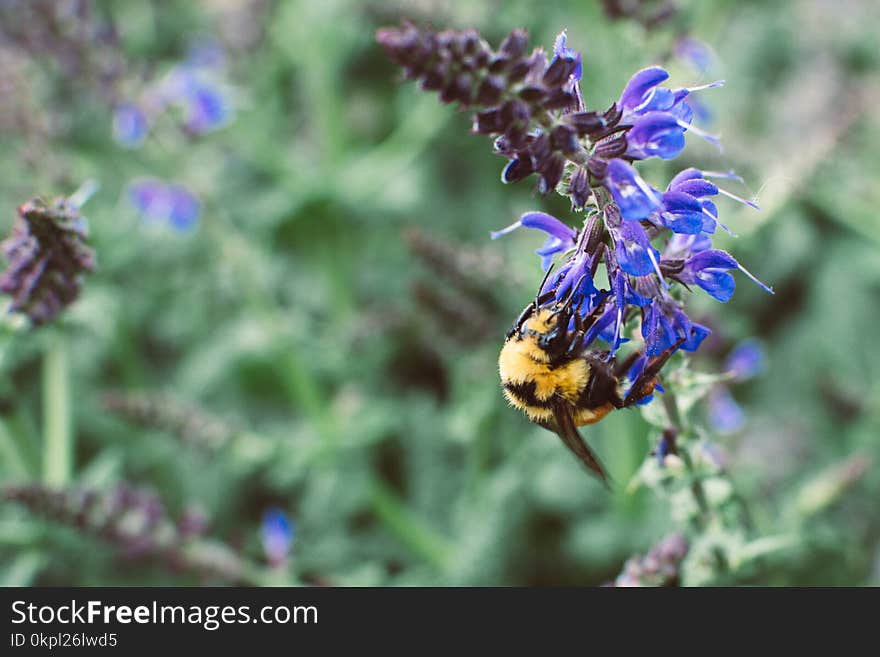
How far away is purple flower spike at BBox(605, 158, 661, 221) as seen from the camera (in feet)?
5.14

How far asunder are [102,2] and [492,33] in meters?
2.34

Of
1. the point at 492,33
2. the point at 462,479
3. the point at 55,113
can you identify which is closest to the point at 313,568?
the point at 462,479

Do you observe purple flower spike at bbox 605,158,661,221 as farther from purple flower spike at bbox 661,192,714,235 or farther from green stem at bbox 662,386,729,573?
green stem at bbox 662,386,729,573

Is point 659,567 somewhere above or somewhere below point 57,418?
below

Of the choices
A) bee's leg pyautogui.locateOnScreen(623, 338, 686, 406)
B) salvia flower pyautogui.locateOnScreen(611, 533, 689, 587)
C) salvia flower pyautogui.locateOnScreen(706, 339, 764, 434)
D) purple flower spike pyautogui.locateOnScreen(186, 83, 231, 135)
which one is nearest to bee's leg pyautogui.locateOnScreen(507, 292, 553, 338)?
bee's leg pyautogui.locateOnScreen(623, 338, 686, 406)

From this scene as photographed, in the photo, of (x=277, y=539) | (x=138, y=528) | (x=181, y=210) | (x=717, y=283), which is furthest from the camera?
(x=181, y=210)

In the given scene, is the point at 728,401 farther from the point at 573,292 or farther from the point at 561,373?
the point at 573,292

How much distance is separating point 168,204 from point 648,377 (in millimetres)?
2622

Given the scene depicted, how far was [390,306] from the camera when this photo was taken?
154 inches

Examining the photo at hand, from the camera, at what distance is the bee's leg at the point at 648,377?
5.82ft

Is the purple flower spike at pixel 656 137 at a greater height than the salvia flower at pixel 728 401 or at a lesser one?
lesser

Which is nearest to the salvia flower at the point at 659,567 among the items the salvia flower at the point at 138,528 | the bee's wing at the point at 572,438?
the bee's wing at the point at 572,438

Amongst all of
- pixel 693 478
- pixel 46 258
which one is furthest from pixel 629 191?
pixel 46 258

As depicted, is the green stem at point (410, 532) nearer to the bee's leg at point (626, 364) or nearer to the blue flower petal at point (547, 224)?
the bee's leg at point (626, 364)
